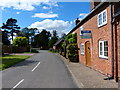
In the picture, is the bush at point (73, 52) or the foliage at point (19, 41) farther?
the foliage at point (19, 41)

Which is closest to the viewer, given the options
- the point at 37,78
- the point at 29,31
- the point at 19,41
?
the point at 37,78

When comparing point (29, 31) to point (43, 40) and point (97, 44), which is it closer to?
point (43, 40)

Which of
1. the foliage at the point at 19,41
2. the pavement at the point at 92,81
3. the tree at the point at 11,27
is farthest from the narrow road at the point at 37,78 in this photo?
the tree at the point at 11,27

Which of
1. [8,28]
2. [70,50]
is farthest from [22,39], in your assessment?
[70,50]

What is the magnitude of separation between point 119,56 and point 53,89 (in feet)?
11.6

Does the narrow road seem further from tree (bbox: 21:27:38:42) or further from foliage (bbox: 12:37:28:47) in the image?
tree (bbox: 21:27:38:42)

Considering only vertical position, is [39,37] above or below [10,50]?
above

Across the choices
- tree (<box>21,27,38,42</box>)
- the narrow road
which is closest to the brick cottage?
the narrow road

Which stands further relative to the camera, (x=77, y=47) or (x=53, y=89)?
(x=77, y=47)

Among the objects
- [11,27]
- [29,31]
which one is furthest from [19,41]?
[29,31]

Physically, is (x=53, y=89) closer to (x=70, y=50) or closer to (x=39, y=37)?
(x=70, y=50)

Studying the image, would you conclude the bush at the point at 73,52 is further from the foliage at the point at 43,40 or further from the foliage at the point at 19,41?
the foliage at the point at 43,40

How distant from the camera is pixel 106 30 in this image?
9.59 m

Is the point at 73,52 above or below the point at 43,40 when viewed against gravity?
below
